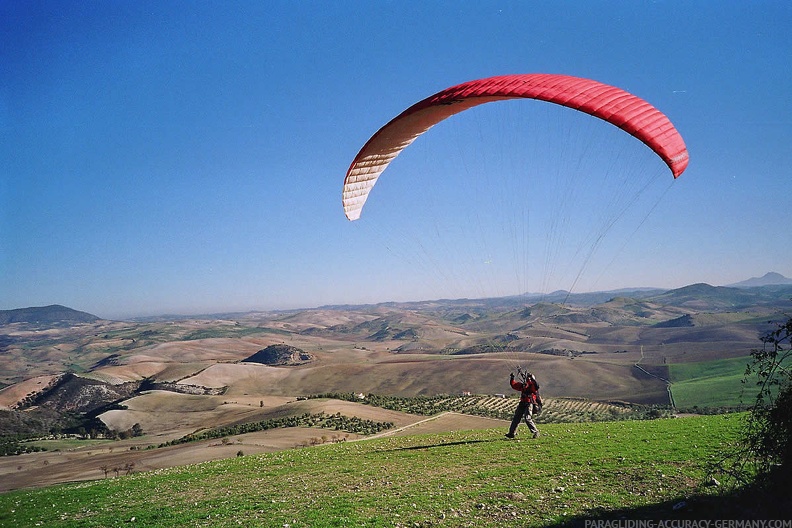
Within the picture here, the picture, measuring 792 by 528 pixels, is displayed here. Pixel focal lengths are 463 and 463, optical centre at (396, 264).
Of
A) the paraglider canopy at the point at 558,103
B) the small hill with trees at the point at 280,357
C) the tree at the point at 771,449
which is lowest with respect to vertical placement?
the small hill with trees at the point at 280,357

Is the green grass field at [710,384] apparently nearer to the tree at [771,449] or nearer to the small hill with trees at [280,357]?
the tree at [771,449]

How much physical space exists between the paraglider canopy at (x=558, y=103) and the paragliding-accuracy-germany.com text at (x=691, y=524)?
18.6 feet

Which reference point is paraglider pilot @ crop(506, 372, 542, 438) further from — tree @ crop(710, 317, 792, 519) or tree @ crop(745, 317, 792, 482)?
tree @ crop(745, 317, 792, 482)

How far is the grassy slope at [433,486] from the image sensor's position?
8.02 meters

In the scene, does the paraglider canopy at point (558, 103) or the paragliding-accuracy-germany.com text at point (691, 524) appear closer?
the paragliding-accuracy-germany.com text at point (691, 524)

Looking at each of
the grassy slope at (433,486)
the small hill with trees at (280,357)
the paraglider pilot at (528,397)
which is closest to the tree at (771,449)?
the grassy slope at (433,486)

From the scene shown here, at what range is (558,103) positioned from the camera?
934 centimetres

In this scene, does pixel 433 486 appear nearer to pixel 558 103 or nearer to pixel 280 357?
pixel 558 103

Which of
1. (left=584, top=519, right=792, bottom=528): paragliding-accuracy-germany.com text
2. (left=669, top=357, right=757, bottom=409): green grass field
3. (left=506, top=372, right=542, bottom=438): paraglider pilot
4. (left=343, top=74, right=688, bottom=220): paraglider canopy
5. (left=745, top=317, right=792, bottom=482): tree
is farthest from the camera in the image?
(left=669, top=357, right=757, bottom=409): green grass field

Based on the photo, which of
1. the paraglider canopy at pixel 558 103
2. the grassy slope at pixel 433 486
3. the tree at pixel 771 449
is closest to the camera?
the tree at pixel 771 449

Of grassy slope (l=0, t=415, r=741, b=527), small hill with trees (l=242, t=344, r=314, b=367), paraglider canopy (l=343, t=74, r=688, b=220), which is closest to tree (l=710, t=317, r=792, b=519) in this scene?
grassy slope (l=0, t=415, r=741, b=527)

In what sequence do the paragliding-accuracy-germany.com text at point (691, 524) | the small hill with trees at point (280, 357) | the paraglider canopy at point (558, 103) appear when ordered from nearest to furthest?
the paragliding-accuracy-germany.com text at point (691, 524) → the paraglider canopy at point (558, 103) → the small hill with trees at point (280, 357)

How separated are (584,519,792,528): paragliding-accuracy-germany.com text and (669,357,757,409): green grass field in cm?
4124

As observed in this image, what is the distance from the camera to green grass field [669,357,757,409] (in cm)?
5317
